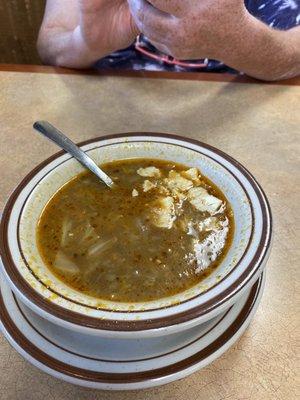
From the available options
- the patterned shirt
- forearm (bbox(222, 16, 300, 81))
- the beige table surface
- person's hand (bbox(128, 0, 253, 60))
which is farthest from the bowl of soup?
the patterned shirt

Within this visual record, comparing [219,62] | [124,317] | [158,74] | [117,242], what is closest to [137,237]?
[117,242]

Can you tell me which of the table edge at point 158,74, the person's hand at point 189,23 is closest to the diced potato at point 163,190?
the person's hand at point 189,23

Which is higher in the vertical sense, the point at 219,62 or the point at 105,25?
the point at 105,25

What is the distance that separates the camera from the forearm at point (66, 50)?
1.77 metres

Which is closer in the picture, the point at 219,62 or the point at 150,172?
the point at 150,172

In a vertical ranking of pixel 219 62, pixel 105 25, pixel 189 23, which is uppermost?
pixel 189 23

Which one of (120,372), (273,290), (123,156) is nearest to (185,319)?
(120,372)

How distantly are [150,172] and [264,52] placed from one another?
0.78 meters

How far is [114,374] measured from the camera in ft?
2.64

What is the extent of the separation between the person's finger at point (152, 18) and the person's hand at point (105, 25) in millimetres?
327

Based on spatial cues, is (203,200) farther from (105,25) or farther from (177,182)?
(105,25)

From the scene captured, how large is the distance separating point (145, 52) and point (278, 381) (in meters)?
1.53

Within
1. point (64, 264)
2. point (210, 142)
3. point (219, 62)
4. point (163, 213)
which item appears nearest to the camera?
point (64, 264)

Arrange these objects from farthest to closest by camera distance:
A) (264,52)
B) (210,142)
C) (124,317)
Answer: (264,52), (210,142), (124,317)
